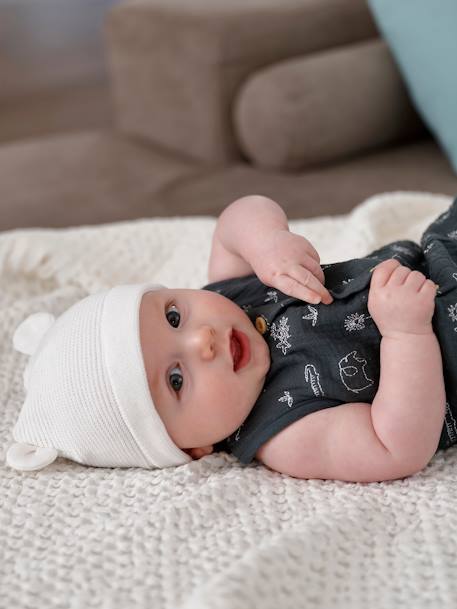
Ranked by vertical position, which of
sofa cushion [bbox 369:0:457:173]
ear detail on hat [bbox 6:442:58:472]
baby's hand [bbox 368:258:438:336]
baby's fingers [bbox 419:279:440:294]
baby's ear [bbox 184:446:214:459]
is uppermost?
sofa cushion [bbox 369:0:457:173]

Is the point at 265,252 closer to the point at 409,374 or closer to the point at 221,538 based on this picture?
the point at 409,374

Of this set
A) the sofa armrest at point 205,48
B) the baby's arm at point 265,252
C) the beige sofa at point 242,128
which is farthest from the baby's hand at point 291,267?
the sofa armrest at point 205,48

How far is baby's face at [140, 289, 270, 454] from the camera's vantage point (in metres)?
1.06

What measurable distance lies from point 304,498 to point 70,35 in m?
3.38

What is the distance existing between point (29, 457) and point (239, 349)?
0.29 metres

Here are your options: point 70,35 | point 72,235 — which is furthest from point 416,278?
point 70,35

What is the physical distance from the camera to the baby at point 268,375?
103 cm

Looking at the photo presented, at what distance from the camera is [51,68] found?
12.6ft

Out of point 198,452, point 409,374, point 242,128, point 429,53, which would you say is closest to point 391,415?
point 409,374

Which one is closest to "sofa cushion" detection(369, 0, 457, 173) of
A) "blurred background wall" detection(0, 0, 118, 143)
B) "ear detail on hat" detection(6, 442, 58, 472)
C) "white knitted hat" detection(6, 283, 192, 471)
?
"white knitted hat" detection(6, 283, 192, 471)

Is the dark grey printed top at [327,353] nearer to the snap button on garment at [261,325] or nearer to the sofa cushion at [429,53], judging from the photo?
the snap button on garment at [261,325]

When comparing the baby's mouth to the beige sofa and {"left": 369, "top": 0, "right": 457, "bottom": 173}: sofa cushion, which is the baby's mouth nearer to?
the beige sofa

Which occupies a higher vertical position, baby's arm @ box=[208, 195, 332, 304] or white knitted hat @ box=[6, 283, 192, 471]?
baby's arm @ box=[208, 195, 332, 304]

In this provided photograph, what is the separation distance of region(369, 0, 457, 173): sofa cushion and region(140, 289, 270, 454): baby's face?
3.14 feet
